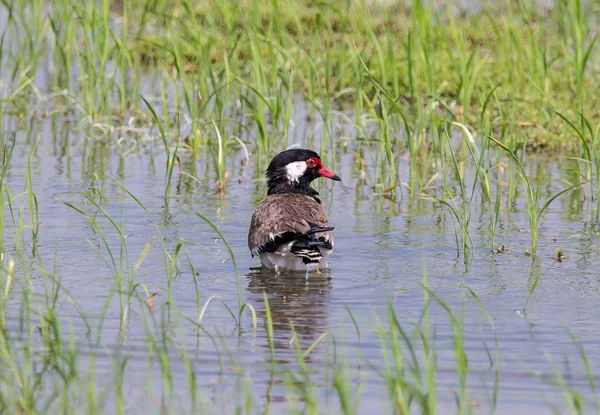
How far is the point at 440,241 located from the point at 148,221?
7.56 feet

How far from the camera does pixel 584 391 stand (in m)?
4.98

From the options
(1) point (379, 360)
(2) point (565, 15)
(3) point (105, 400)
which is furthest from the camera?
(2) point (565, 15)

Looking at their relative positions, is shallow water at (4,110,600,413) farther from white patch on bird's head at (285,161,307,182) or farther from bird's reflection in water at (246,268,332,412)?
white patch on bird's head at (285,161,307,182)

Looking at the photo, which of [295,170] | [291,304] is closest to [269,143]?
[295,170]

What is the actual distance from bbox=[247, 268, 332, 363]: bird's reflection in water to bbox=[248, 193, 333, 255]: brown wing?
0.24 metres

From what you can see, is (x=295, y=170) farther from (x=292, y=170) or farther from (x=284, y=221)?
(x=284, y=221)

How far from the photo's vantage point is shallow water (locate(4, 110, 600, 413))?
511 cm

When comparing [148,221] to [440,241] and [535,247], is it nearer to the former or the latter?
[440,241]

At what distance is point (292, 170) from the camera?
330 inches

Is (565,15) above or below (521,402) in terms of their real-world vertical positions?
above

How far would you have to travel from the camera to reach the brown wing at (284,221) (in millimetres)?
7457

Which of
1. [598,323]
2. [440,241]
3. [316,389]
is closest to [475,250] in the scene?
[440,241]

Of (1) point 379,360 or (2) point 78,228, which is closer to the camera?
(1) point 379,360

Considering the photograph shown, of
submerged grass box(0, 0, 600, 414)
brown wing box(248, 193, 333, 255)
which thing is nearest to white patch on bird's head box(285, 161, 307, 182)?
brown wing box(248, 193, 333, 255)
